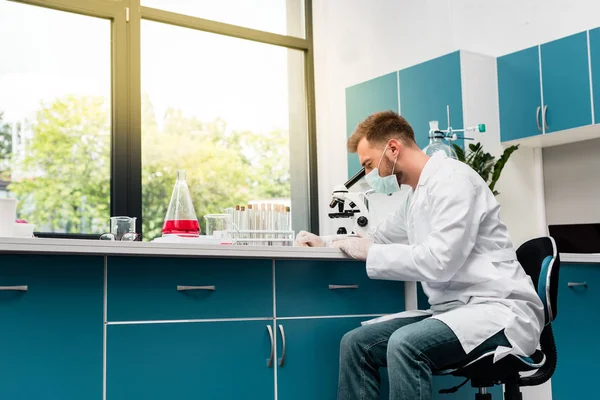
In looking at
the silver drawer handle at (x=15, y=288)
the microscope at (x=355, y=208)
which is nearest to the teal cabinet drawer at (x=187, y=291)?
the silver drawer handle at (x=15, y=288)

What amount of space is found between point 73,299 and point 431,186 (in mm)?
1075

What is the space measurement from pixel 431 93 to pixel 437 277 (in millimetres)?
2342

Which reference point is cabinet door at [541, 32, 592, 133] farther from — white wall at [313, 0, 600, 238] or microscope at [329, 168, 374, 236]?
microscope at [329, 168, 374, 236]

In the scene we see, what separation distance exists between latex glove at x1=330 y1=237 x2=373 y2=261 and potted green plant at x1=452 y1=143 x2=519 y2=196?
5.74 ft

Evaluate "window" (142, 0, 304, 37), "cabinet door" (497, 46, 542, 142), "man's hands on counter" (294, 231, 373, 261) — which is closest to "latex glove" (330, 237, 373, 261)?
"man's hands on counter" (294, 231, 373, 261)

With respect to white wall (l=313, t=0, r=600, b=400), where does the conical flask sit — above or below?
below

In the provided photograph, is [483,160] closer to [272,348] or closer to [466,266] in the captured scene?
[466,266]

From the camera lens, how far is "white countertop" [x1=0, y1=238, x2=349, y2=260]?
1848mm

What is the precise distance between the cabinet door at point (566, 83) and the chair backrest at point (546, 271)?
1648 millimetres

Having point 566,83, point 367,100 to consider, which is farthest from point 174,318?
point 367,100

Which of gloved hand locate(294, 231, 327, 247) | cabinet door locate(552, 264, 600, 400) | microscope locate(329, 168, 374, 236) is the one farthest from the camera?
cabinet door locate(552, 264, 600, 400)

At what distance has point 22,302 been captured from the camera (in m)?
1.91

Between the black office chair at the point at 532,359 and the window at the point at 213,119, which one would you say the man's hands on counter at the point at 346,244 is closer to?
the black office chair at the point at 532,359

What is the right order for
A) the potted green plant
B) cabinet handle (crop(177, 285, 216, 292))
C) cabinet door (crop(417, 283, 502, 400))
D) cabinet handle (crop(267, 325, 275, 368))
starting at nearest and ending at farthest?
cabinet handle (crop(177, 285, 216, 292)), cabinet handle (crop(267, 325, 275, 368)), cabinet door (crop(417, 283, 502, 400)), the potted green plant
